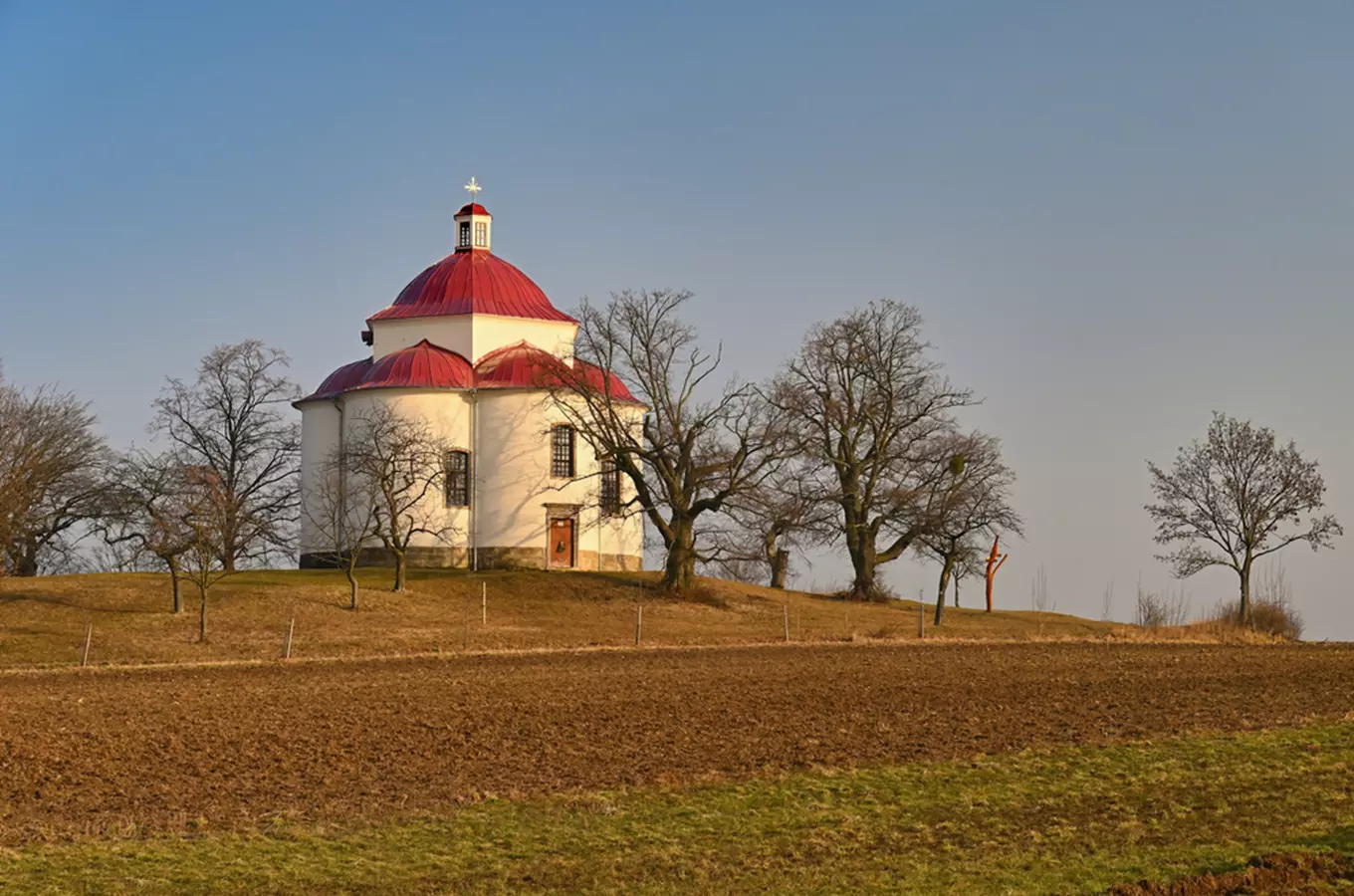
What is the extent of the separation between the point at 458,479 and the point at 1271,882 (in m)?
52.6

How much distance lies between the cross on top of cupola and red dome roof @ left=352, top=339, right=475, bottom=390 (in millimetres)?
6797

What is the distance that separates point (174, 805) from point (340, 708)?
368 inches

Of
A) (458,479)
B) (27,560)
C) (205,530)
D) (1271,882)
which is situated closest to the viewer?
(1271,882)

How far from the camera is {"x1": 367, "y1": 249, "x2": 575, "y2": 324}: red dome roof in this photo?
67.8m

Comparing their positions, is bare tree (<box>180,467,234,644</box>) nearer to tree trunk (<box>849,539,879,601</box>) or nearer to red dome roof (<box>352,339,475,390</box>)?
red dome roof (<box>352,339,475,390</box>)

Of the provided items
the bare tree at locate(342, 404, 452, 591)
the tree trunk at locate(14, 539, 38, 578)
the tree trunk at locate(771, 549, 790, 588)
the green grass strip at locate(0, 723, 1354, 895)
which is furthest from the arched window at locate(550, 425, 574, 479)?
the green grass strip at locate(0, 723, 1354, 895)

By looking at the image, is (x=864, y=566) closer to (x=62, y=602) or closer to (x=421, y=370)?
(x=421, y=370)

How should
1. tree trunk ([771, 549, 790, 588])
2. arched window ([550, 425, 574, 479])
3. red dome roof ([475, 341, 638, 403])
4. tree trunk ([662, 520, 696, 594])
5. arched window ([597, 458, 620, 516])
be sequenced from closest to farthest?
1. tree trunk ([662, 520, 696, 594])
2. arched window ([597, 458, 620, 516])
3. red dome roof ([475, 341, 638, 403])
4. arched window ([550, 425, 574, 479])
5. tree trunk ([771, 549, 790, 588])

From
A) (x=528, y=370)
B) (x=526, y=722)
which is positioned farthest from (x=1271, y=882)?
(x=528, y=370)

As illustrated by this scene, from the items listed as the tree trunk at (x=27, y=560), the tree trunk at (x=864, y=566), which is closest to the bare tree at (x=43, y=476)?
the tree trunk at (x=27, y=560)

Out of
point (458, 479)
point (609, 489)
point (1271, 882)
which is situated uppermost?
point (458, 479)

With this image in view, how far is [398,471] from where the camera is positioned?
198ft

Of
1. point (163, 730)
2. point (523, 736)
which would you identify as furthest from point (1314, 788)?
point (163, 730)

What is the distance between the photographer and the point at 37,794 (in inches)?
816
